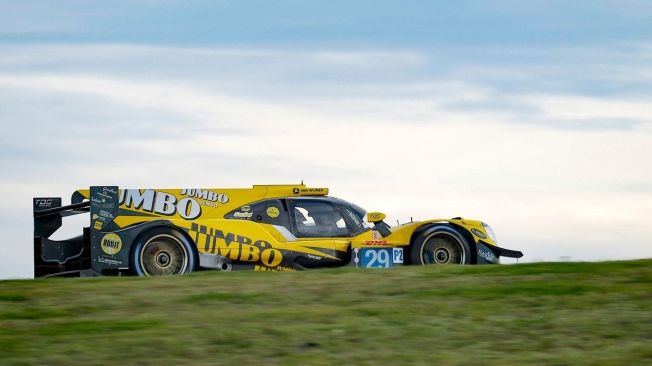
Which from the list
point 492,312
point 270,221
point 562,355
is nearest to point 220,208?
point 270,221

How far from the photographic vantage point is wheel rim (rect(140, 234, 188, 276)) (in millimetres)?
17188

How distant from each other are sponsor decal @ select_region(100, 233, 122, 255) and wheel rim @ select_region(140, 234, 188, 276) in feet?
1.43

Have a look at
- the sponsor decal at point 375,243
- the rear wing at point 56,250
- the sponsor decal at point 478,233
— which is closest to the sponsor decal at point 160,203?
the rear wing at point 56,250

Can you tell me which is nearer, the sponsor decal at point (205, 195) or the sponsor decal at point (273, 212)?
the sponsor decal at point (205, 195)

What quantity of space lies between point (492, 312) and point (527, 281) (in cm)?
134

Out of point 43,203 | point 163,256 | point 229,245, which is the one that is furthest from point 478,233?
point 43,203

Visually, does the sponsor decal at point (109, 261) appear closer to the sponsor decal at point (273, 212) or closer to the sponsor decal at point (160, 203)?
the sponsor decal at point (160, 203)

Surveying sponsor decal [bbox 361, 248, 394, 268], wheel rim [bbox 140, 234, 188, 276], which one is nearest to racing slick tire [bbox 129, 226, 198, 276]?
wheel rim [bbox 140, 234, 188, 276]

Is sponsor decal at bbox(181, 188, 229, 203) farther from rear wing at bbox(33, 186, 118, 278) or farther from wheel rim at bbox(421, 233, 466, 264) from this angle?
wheel rim at bbox(421, 233, 466, 264)

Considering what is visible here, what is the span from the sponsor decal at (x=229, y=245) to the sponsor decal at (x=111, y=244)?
124cm

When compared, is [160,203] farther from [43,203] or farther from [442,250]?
[442,250]

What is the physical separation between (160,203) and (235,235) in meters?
1.57

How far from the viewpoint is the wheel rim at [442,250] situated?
56.6 feet

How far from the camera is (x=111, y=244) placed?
17406mm
